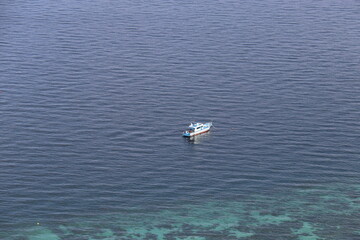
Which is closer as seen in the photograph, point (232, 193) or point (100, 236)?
point (100, 236)

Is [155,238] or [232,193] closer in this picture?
[155,238]

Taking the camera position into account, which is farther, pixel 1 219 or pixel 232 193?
pixel 232 193

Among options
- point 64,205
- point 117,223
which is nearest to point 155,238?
point 117,223

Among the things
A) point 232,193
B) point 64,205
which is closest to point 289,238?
point 232,193

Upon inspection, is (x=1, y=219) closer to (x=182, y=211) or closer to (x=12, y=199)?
(x=12, y=199)

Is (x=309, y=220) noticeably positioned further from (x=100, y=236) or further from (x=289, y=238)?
(x=100, y=236)

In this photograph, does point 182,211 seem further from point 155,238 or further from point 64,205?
point 64,205

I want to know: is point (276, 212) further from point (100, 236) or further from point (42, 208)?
point (42, 208)
